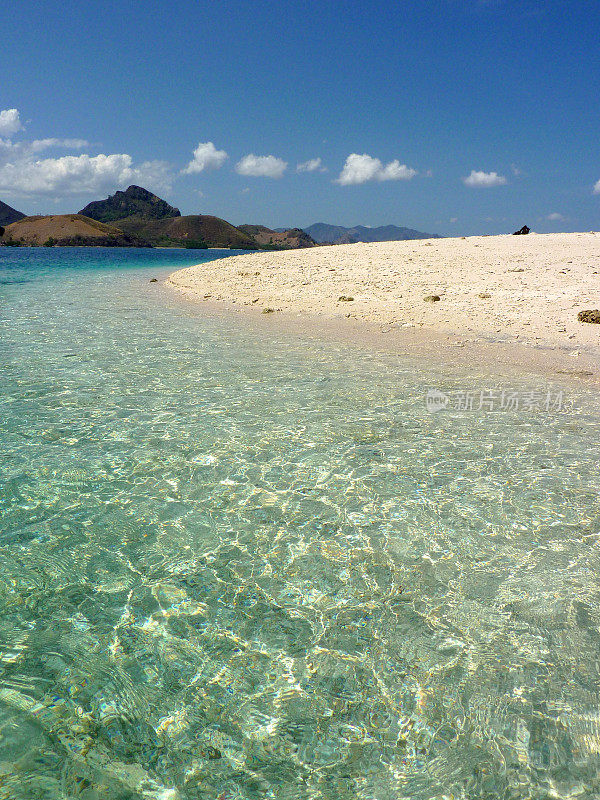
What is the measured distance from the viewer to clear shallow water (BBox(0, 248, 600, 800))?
8.96 feet

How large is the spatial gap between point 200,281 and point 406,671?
28970 mm

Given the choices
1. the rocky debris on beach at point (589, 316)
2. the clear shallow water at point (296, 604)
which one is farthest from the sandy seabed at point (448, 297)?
the clear shallow water at point (296, 604)

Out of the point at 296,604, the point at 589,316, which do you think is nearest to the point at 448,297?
the point at 589,316

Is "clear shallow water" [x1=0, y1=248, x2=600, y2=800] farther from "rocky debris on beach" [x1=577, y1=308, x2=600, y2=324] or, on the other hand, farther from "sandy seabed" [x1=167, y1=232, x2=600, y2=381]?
"rocky debris on beach" [x1=577, y1=308, x2=600, y2=324]

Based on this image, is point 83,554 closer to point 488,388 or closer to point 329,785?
point 329,785

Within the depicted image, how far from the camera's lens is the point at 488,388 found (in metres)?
9.62

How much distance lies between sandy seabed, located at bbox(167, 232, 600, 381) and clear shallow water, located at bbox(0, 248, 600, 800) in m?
5.66

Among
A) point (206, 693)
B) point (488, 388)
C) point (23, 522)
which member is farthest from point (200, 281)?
point (206, 693)

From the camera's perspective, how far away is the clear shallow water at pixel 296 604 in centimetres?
273

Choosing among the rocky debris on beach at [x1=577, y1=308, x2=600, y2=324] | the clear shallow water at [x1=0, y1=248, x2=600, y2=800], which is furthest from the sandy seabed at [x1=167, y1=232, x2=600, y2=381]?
the clear shallow water at [x1=0, y1=248, x2=600, y2=800]

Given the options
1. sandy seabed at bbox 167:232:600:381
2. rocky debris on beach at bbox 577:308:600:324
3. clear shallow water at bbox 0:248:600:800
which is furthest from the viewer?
rocky debris on beach at bbox 577:308:600:324

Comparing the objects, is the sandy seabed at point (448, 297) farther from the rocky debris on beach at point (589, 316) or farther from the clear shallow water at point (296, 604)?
the clear shallow water at point (296, 604)

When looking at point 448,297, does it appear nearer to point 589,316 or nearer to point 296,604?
point 589,316

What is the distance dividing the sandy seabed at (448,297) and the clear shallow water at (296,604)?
5660mm
